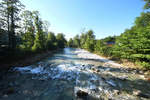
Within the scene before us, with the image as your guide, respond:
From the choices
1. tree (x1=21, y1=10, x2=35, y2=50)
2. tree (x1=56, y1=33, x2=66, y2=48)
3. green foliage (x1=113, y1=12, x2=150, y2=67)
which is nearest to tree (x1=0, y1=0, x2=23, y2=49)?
tree (x1=21, y1=10, x2=35, y2=50)

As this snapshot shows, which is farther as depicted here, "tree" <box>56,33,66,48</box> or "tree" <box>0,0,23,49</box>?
"tree" <box>56,33,66,48</box>

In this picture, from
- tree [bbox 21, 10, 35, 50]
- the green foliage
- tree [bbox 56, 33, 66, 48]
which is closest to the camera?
the green foliage

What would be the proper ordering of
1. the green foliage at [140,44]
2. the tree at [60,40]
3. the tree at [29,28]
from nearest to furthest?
the green foliage at [140,44]
the tree at [29,28]
the tree at [60,40]

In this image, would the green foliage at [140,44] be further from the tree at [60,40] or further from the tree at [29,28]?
the tree at [60,40]

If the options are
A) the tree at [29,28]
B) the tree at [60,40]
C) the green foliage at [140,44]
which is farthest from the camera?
the tree at [60,40]

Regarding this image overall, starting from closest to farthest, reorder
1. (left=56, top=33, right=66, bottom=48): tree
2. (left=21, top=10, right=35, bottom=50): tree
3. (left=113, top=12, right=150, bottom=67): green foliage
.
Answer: (left=113, top=12, right=150, bottom=67): green foliage < (left=21, top=10, right=35, bottom=50): tree < (left=56, top=33, right=66, bottom=48): tree

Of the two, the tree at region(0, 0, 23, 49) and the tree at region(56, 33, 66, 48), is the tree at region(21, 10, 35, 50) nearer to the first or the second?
the tree at region(0, 0, 23, 49)

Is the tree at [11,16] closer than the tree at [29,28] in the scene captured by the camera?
Yes

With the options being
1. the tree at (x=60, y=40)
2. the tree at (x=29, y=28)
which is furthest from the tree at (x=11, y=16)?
the tree at (x=60, y=40)

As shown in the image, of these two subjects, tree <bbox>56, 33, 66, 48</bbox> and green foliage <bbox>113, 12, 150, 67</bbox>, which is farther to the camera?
tree <bbox>56, 33, 66, 48</bbox>

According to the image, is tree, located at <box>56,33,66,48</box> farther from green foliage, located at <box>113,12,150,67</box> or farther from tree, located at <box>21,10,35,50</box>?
green foliage, located at <box>113,12,150,67</box>

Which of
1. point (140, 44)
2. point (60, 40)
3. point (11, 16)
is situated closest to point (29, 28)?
point (11, 16)

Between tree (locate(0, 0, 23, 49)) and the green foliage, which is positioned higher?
tree (locate(0, 0, 23, 49))

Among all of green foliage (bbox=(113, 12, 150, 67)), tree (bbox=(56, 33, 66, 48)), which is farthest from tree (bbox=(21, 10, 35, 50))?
tree (bbox=(56, 33, 66, 48))
